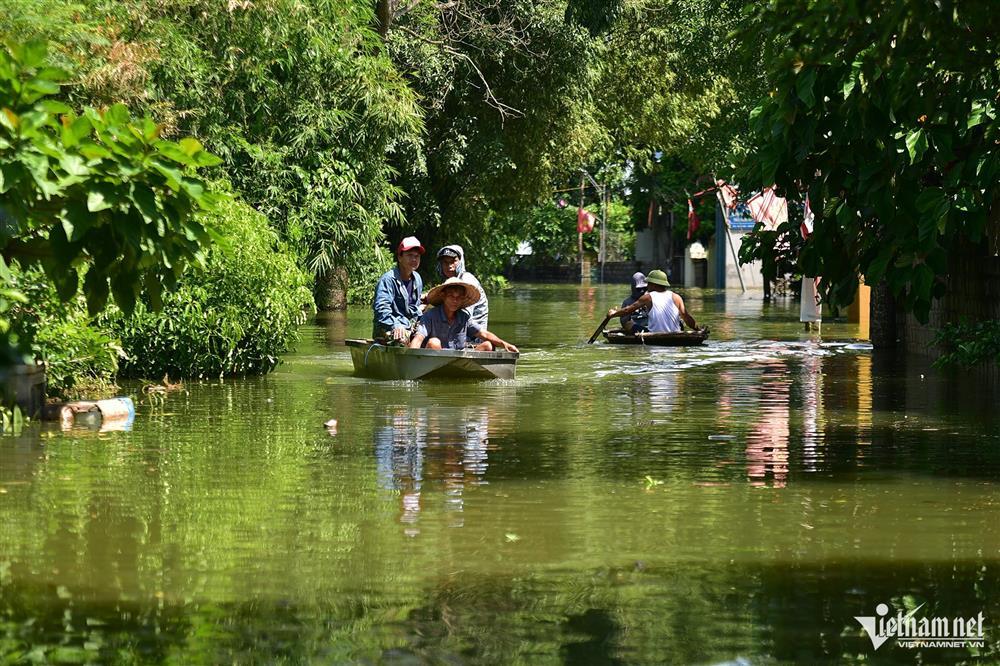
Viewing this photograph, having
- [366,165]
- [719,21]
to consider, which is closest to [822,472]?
[366,165]

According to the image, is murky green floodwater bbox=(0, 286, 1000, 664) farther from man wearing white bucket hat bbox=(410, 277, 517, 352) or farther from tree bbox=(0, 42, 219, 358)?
man wearing white bucket hat bbox=(410, 277, 517, 352)

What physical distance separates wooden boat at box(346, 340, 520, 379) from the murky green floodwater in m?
1.98

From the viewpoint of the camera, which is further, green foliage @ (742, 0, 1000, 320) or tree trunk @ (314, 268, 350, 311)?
tree trunk @ (314, 268, 350, 311)

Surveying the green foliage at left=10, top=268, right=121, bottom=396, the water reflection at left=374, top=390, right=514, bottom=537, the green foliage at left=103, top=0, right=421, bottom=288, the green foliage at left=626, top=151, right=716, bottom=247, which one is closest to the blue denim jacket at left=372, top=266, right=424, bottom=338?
the water reflection at left=374, top=390, right=514, bottom=537

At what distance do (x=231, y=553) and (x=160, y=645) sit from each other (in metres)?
1.89

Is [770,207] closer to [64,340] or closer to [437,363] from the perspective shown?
[437,363]

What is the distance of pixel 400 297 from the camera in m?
20.8

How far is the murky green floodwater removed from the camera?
6.78m

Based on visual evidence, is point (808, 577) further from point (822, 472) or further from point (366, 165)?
point (366, 165)

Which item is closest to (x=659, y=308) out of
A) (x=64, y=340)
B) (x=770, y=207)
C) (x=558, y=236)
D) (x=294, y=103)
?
(x=294, y=103)

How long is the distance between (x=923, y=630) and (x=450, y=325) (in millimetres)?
13685

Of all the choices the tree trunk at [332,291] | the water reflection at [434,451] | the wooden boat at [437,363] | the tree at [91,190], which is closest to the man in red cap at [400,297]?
the wooden boat at [437,363]

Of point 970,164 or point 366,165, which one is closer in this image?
point 970,164

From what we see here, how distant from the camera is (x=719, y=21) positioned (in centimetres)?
3638
